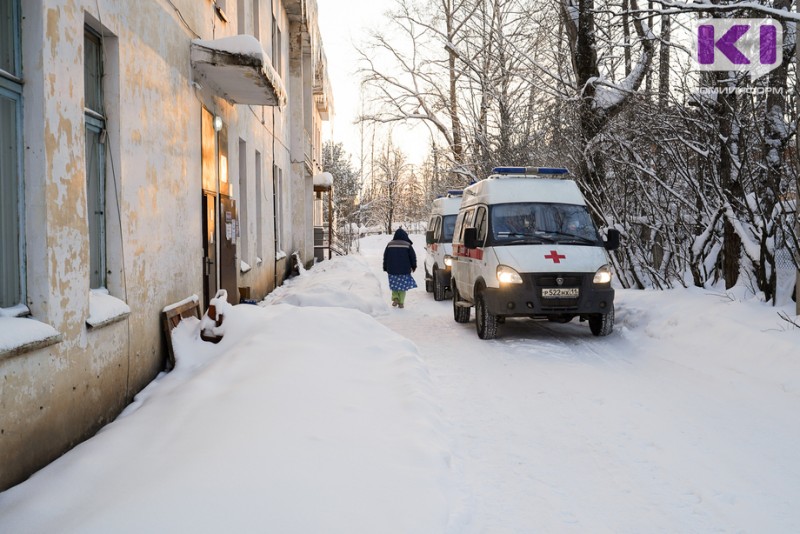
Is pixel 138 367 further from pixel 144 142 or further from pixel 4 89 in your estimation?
pixel 4 89

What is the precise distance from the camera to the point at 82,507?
3.07 m

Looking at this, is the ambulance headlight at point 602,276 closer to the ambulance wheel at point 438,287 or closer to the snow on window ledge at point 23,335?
the ambulance wheel at point 438,287

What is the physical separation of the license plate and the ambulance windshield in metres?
0.84

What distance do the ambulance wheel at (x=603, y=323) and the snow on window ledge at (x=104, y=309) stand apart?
6441 millimetres

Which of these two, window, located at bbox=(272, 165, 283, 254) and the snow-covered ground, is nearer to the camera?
the snow-covered ground

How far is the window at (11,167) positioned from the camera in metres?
→ 3.82

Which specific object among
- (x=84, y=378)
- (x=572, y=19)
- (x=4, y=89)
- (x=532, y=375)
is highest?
(x=572, y=19)

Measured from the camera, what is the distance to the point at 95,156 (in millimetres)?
5359

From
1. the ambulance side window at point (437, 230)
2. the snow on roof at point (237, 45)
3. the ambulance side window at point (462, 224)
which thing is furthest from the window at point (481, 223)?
the ambulance side window at point (437, 230)

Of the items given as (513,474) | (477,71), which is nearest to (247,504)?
(513,474)

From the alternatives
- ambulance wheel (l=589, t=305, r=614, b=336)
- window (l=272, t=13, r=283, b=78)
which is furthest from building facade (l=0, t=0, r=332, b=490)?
window (l=272, t=13, r=283, b=78)

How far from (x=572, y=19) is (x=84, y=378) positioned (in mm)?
13026

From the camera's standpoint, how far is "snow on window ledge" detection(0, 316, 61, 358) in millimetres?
3508

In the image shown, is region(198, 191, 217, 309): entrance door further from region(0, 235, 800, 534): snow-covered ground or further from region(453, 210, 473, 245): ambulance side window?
region(453, 210, 473, 245): ambulance side window
